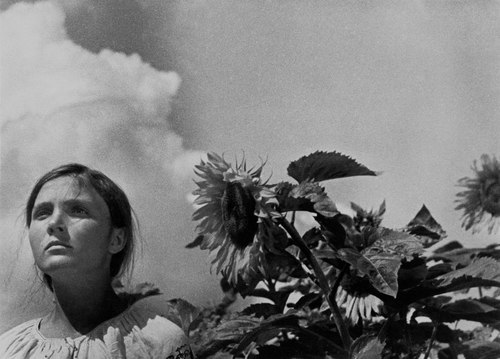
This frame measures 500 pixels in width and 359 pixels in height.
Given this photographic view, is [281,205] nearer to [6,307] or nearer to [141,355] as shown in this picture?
[141,355]

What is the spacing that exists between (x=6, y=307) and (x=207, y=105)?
543mm

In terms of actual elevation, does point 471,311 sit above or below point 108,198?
below

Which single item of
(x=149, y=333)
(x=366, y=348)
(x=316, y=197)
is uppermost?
(x=316, y=197)

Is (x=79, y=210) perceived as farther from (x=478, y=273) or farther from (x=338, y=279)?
(x=478, y=273)

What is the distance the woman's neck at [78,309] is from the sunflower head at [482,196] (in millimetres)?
782

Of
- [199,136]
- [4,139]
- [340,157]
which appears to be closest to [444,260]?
[340,157]

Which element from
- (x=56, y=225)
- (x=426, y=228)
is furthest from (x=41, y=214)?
(x=426, y=228)

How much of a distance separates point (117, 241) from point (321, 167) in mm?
332

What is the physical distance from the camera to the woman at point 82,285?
Result: 1.08 metres

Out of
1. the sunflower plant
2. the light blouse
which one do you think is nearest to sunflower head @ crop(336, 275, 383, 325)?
the sunflower plant

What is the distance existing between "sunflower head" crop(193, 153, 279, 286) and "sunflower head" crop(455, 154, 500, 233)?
0.53m

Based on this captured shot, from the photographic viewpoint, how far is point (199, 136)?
1572 mm

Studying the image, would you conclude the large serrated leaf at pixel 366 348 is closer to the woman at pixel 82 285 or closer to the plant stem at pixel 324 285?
the plant stem at pixel 324 285

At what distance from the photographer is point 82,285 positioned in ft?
3.65
